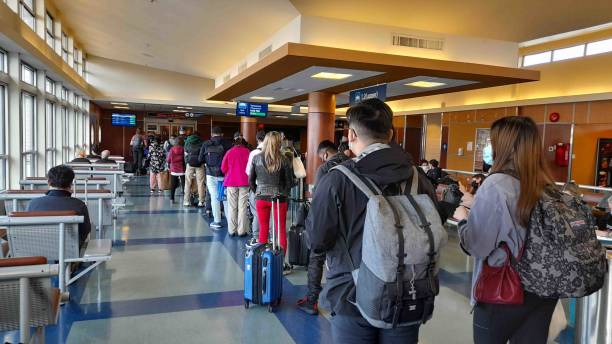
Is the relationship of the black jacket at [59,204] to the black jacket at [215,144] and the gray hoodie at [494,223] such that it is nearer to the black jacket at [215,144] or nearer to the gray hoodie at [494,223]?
the gray hoodie at [494,223]

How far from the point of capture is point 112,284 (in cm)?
448

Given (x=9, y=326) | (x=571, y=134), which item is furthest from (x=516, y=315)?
(x=571, y=134)

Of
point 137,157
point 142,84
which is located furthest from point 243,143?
point 142,84

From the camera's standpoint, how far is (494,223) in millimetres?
1818

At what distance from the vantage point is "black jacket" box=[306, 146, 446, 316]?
1.56m

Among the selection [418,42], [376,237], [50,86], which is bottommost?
[376,237]

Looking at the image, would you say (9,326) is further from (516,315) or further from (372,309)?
(516,315)

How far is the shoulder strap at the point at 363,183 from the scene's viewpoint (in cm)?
153

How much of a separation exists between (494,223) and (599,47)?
457 inches

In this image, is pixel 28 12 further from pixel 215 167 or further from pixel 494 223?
pixel 494 223

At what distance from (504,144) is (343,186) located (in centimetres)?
83

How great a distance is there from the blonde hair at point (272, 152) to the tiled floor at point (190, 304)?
127 cm

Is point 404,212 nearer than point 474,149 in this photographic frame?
Yes

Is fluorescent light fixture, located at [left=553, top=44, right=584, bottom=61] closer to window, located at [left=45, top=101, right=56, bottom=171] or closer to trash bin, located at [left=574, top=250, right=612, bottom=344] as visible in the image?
trash bin, located at [left=574, top=250, right=612, bottom=344]
